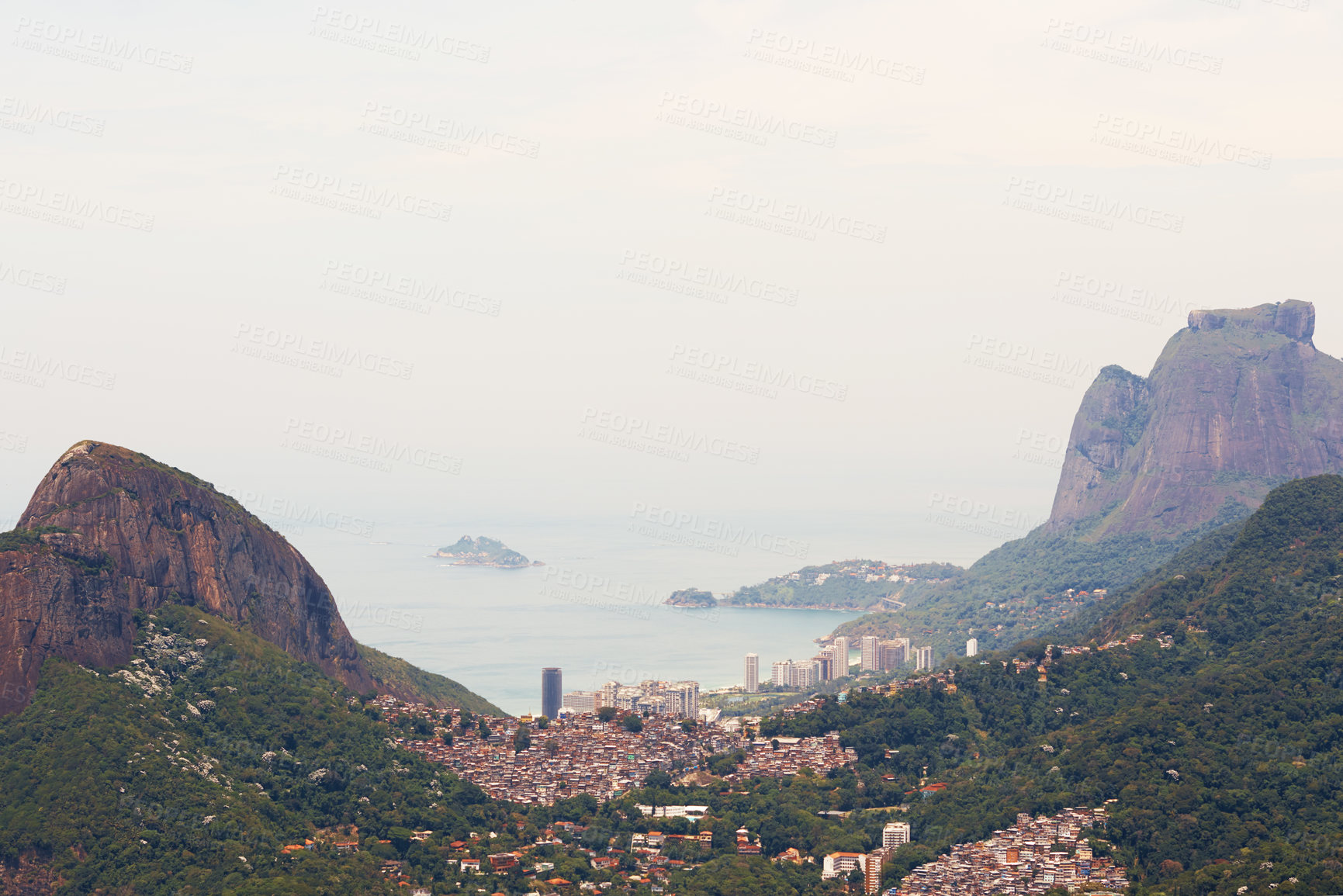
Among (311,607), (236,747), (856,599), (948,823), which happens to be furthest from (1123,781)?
(856,599)

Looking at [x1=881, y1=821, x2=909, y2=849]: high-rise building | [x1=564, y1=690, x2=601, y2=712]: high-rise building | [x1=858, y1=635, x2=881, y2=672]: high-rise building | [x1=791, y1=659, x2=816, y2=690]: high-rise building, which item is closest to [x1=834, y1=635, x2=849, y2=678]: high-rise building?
[x1=858, y1=635, x2=881, y2=672]: high-rise building

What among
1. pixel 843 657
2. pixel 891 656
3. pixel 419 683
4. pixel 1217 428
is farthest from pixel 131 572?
pixel 1217 428

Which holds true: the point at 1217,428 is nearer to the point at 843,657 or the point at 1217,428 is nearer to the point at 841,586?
the point at 843,657

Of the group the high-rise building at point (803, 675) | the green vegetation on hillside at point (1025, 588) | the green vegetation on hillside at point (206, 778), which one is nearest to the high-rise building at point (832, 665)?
the high-rise building at point (803, 675)

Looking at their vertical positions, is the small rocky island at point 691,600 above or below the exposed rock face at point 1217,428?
below

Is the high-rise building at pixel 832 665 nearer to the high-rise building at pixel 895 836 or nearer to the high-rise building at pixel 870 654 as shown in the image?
the high-rise building at pixel 870 654

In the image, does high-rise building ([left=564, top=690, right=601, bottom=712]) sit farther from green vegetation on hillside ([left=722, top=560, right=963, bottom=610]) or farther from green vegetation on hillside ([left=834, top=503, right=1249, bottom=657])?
green vegetation on hillside ([left=722, top=560, right=963, bottom=610])
